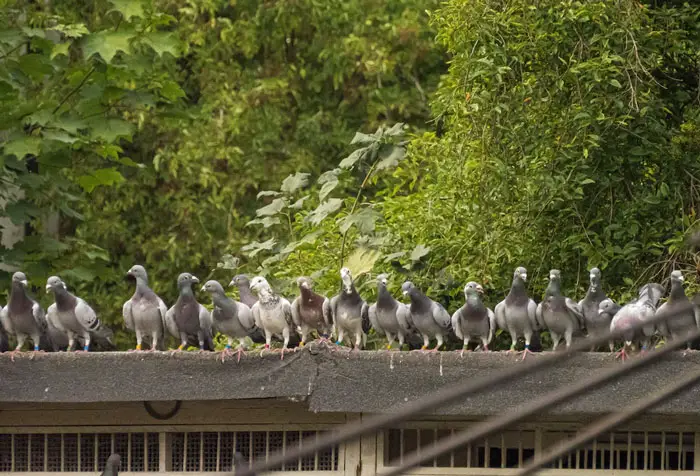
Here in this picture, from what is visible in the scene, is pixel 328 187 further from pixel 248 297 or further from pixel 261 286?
pixel 261 286

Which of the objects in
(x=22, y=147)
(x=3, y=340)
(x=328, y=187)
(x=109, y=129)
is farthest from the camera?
(x=109, y=129)

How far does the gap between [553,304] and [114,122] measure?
4.76m

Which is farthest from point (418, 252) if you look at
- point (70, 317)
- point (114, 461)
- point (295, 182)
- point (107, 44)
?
point (114, 461)

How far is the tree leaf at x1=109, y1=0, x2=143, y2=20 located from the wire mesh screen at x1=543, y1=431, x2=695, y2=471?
523cm

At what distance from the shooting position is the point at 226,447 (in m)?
6.43

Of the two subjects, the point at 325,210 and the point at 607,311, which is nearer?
the point at 607,311

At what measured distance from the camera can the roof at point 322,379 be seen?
5.83 meters

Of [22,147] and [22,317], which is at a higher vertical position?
[22,147]

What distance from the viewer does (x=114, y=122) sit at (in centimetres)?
1054

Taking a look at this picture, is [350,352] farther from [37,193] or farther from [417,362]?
[37,193]

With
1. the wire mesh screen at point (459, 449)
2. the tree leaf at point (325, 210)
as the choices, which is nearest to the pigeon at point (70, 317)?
the wire mesh screen at point (459, 449)

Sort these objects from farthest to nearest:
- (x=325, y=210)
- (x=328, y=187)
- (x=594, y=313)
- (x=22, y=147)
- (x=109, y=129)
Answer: (x=109, y=129), (x=22, y=147), (x=328, y=187), (x=325, y=210), (x=594, y=313)

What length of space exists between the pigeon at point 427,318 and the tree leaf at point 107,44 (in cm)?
382

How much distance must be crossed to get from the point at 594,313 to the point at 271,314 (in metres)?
1.69
